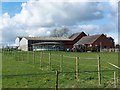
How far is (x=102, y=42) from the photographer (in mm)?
77188

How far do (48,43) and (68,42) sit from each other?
10665 millimetres

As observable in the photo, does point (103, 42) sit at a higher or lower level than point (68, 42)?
lower

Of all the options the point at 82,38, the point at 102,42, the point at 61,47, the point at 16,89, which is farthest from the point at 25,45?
the point at 16,89

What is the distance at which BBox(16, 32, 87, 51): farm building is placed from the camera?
8269 centimetres

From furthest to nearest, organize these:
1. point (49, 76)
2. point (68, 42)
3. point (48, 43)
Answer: point (68, 42)
point (48, 43)
point (49, 76)

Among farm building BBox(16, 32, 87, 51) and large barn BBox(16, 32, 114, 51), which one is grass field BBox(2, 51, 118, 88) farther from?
farm building BBox(16, 32, 87, 51)

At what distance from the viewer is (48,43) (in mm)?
82938

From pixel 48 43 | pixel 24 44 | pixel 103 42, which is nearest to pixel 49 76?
pixel 103 42

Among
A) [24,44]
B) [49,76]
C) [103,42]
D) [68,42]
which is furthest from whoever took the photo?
[68,42]

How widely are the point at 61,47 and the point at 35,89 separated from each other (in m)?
75.3

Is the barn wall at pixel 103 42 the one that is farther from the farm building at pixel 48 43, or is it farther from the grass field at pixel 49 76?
the grass field at pixel 49 76

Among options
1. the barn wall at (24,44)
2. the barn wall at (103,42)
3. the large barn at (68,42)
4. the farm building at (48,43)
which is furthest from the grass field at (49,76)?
the barn wall at (24,44)

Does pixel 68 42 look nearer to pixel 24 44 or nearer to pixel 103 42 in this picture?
pixel 24 44

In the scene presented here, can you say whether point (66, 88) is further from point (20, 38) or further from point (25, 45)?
point (20, 38)
